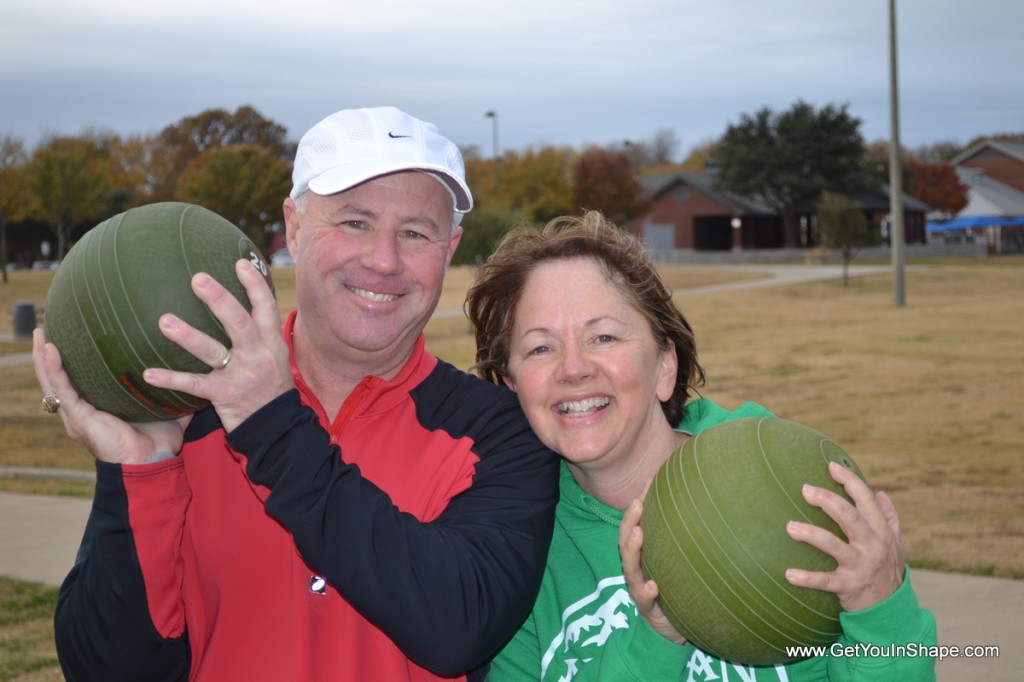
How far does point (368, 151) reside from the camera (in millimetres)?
2895

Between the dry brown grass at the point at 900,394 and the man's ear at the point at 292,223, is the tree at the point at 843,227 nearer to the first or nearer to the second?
the dry brown grass at the point at 900,394

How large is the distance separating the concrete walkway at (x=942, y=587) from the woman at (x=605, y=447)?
3.14 meters

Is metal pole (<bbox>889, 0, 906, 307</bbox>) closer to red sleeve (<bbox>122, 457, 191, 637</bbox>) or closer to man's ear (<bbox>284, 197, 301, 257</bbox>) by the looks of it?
man's ear (<bbox>284, 197, 301, 257</bbox>)

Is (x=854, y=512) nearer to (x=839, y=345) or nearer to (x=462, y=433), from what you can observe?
(x=462, y=433)

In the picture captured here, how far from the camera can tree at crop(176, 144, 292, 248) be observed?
61469mm

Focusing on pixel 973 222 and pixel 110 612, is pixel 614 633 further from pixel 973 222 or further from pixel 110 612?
pixel 973 222

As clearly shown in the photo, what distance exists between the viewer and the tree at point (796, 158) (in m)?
67.8

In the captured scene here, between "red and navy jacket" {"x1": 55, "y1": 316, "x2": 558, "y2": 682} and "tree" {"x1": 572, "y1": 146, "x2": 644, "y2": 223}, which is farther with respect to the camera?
"tree" {"x1": 572, "y1": 146, "x2": 644, "y2": 223}

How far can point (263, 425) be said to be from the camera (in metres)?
2.41

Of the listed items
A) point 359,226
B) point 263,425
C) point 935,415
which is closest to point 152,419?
point 263,425

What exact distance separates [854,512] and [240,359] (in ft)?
4.70

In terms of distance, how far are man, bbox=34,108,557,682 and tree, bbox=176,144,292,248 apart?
5949cm

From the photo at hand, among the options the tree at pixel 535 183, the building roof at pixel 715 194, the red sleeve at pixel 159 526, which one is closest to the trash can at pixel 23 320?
the red sleeve at pixel 159 526

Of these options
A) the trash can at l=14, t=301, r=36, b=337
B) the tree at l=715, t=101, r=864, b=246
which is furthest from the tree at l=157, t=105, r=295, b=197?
the trash can at l=14, t=301, r=36, b=337
